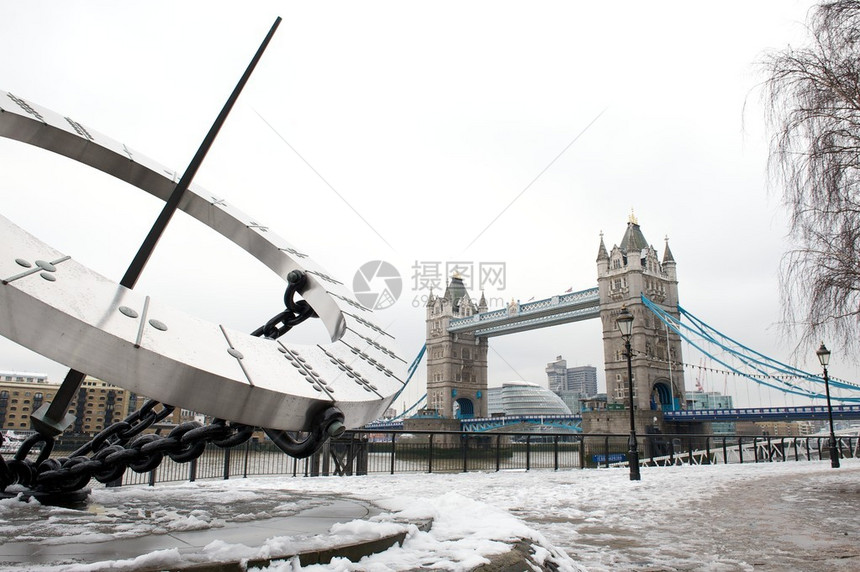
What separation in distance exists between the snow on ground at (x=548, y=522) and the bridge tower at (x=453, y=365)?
56.8 metres

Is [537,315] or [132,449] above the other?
[537,315]

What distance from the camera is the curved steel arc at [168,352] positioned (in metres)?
2.03

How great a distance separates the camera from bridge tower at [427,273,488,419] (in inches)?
2569

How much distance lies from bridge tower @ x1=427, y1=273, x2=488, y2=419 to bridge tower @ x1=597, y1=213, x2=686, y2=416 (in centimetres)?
2074

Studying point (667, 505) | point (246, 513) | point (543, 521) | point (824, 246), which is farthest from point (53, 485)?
point (824, 246)

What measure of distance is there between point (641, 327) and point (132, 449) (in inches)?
1886

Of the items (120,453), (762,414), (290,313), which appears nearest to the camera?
(120,453)

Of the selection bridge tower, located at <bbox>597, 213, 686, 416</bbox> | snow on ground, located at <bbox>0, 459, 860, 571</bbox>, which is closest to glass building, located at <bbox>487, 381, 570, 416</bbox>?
bridge tower, located at <bbox>597, 213, 686, 416</bbox>

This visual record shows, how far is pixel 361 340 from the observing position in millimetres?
3754

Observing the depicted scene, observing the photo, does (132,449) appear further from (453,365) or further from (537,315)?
(453,365)

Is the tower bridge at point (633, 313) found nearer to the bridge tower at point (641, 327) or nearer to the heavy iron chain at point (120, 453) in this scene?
the bridge tower at point (641, 327)

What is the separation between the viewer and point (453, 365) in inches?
2616

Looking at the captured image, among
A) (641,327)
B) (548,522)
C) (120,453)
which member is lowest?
(548,522)

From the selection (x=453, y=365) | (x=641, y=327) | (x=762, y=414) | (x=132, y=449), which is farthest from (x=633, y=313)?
(x=132, y=449)
